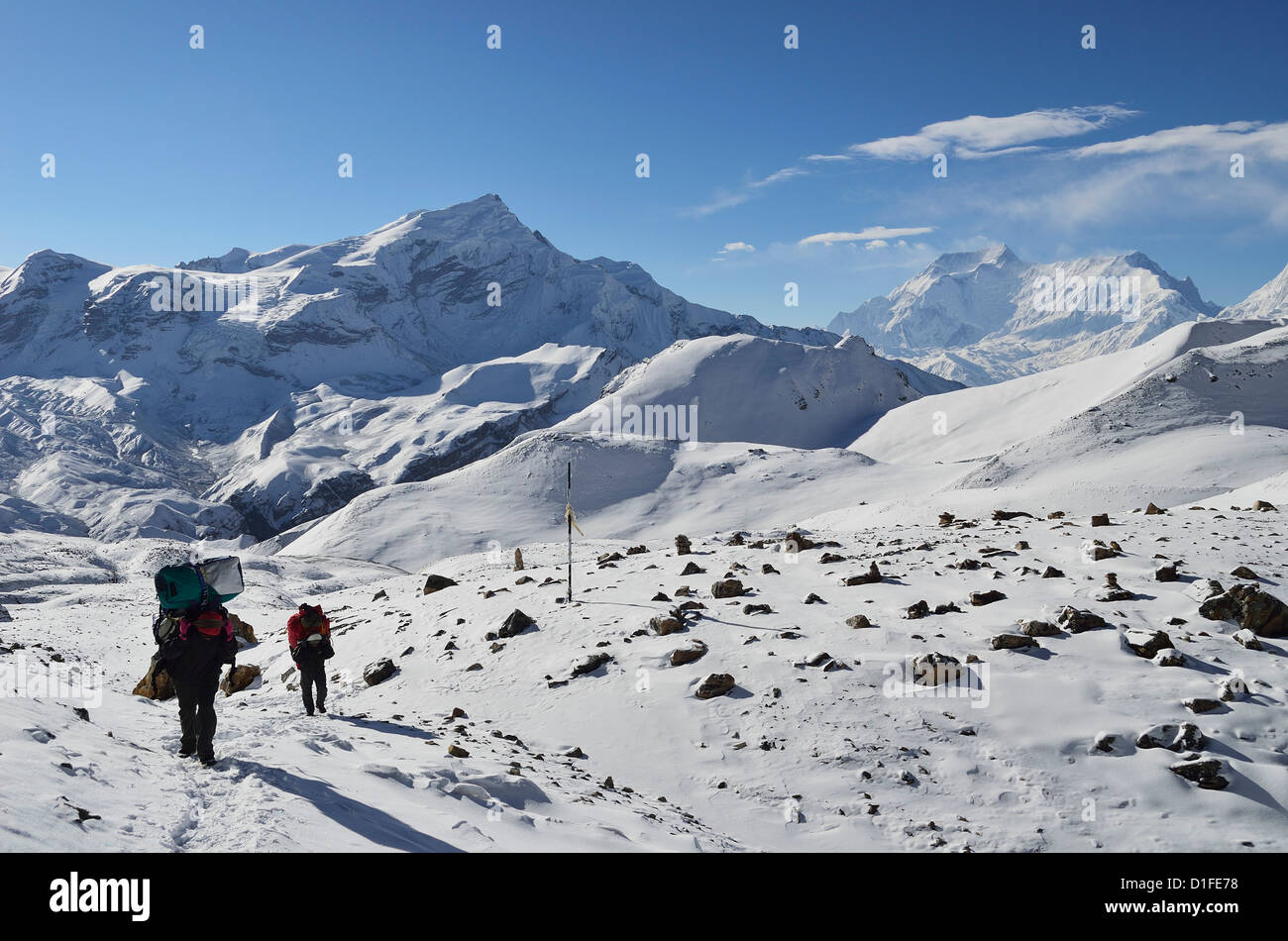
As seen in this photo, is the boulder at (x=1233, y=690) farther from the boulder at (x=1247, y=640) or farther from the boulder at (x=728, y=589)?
the boulder at (x=728, y=589)

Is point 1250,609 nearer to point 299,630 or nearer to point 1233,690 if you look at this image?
point 1233,690

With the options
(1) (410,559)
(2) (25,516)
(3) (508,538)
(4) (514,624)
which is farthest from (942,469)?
(2) (25,516)

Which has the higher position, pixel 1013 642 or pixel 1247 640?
pixel 1247 640

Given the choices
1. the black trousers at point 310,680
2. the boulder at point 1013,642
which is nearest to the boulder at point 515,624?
the black trousers at point 310,680

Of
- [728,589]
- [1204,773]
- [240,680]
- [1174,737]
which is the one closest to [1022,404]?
[728,589]

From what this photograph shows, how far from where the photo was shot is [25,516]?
180m

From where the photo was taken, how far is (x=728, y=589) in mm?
19016

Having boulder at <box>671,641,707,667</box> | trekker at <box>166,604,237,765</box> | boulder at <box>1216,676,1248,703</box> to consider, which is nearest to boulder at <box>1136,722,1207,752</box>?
boulder at <box>1216,676,1248,703</box>

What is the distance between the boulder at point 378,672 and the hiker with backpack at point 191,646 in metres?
9.50

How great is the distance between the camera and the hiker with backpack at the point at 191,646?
28.7 ft

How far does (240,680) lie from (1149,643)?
2108cm

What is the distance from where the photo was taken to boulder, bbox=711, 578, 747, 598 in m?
19.0

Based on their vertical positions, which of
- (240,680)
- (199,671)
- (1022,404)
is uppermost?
(1022,404)
